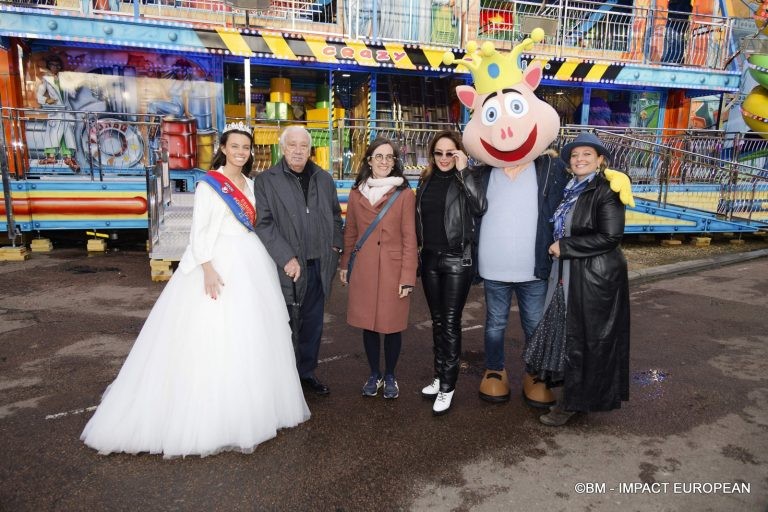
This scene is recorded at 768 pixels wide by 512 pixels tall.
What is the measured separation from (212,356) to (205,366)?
0.07 metres

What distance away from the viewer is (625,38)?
14484mm

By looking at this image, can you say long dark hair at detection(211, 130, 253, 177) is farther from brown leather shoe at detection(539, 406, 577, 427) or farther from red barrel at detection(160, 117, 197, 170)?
red barrel at detection(160, 117, 197, 170)

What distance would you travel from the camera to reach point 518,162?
3.77m

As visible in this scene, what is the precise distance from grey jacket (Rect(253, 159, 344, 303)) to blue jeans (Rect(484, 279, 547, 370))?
117cm

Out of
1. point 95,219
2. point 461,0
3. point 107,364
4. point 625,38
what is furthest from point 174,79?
point 625,38

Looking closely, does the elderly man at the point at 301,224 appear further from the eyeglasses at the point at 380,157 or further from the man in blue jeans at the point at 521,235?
the man in blue jeans at the point at 521,235

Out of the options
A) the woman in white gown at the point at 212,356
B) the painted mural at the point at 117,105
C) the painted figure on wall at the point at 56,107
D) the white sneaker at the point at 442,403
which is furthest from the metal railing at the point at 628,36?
the woman in white gown at the point at 212,356

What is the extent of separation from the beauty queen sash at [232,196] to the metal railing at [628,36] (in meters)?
10.6

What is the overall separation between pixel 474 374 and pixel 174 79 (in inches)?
363

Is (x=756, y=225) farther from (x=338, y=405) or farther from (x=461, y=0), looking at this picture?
(x=338, y=405)

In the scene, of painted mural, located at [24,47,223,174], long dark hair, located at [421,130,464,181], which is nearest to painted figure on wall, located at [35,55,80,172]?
painted mural, located at [24,47,223,174]

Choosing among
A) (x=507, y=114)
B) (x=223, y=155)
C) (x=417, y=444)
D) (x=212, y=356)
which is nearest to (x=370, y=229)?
(x=223, y=155)

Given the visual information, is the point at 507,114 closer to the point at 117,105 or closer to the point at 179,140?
the point at 179,140

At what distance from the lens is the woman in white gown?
126 inches
